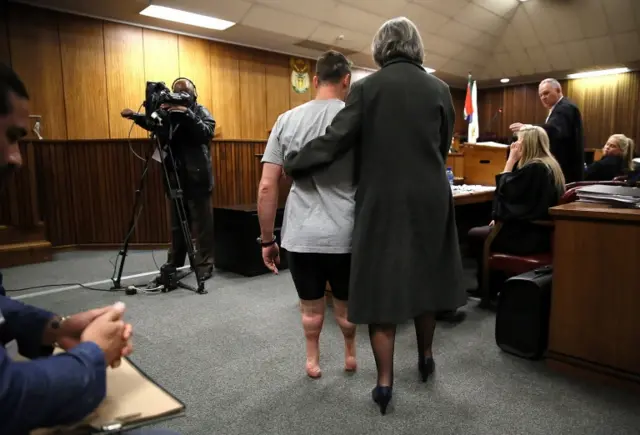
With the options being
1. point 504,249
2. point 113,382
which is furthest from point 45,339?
point 504,249

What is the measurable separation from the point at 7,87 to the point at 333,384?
166 centimetres

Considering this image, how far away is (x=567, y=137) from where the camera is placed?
138 inches

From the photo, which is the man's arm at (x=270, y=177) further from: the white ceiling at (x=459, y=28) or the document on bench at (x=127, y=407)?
the white ceiling at (x=459, y=28)

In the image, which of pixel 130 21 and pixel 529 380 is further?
pixel 130 21

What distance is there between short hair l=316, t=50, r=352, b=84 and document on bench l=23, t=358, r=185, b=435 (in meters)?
1.37

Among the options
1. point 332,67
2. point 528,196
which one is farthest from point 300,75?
point 332,67

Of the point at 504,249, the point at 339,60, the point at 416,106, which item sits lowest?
the point at 504,249

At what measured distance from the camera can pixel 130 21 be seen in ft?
18.1

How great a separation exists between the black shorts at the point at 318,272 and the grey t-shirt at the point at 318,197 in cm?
Answer: 7

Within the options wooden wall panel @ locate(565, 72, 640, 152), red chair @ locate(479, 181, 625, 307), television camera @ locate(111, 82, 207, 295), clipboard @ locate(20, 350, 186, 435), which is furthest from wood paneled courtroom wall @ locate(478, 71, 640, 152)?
clipboard @ locate(20, 350, 186, 435)

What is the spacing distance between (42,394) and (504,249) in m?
2.65

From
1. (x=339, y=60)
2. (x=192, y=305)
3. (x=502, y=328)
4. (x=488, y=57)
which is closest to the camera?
(x=339, y=60)

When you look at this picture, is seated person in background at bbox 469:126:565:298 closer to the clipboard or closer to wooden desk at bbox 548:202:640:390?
wooden desk at bbox 548:202:640:390

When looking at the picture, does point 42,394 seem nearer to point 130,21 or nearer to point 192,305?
point 192,305
